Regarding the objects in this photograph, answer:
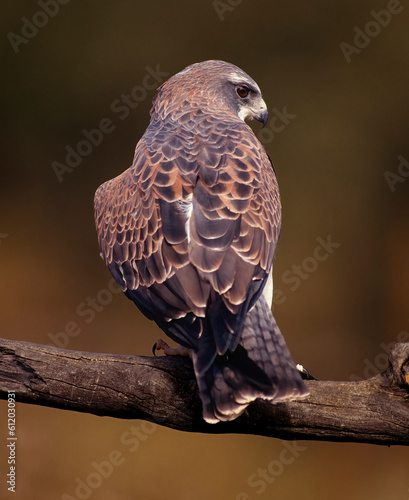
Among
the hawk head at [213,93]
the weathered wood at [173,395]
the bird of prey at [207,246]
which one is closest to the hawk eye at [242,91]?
the hawk head at [213,93]

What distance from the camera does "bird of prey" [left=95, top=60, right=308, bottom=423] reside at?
2.18m

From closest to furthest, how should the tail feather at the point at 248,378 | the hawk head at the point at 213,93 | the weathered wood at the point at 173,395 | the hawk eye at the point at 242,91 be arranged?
the tail feather at the point at 248,378 → the weathered wood at the point at 173,395 → the hawk head at the point at 213,93 → the hawk eye at the point at 242,91

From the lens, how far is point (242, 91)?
3.26 metres

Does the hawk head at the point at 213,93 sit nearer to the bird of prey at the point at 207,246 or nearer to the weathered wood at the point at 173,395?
the bird of prey at the point at 207,246

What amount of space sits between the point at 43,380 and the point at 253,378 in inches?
32.4

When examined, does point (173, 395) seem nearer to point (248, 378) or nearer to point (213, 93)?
point (248, 378)

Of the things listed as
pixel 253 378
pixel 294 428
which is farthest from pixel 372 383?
pixel 253 378

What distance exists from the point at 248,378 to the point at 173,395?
416 millimetres

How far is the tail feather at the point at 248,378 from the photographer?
212cm

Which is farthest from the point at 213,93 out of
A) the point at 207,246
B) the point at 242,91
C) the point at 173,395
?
the point at 173,395

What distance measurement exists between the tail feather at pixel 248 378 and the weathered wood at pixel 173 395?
30 cm

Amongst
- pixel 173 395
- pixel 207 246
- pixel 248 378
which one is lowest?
pixel 173 395

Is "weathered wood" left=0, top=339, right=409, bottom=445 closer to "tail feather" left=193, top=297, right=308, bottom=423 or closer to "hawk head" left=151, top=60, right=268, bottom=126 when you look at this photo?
"tail feather" left=193, top=297, right=308, bottom=423

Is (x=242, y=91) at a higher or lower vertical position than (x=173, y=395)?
higher
